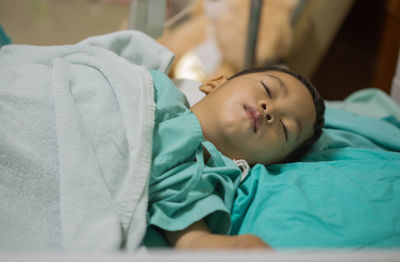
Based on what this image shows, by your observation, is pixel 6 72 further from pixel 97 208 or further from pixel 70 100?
pixel 97 208

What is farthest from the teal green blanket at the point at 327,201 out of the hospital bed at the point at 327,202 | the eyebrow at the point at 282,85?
the eyebrow at the point at 282,85

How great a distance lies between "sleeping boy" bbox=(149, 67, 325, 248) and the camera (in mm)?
542

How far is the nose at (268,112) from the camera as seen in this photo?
26.9 inches

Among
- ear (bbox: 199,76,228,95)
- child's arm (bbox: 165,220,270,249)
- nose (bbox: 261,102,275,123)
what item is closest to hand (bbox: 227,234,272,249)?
child's arm (bbox: 165,220,270,249)

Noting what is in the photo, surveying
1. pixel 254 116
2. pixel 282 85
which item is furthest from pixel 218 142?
pixel 282 85

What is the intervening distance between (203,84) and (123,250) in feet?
1.56

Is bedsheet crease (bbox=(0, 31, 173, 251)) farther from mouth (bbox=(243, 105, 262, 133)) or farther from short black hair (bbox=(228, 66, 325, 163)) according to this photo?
short black hair (bbox=(228, 66, 325, 163))

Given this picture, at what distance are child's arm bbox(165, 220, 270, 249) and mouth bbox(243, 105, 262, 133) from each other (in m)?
0.21

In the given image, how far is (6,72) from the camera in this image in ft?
2.15

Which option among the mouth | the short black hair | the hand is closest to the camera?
→ the hand

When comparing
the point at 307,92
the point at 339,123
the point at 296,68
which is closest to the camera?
the point at 307,92

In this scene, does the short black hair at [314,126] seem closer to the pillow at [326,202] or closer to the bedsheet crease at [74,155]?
the pillow at [326,202]

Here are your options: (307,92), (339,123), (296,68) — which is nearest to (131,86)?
(307,92)

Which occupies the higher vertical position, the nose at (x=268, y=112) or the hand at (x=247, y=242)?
the nose at (x=268, y=112)
